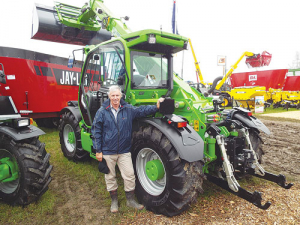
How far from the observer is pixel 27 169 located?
308cm

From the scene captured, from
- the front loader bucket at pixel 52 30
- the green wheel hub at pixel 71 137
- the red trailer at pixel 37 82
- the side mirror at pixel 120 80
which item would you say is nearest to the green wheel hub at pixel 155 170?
the side mirror at pixel 120 80

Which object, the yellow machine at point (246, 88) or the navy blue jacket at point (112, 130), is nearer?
the navy blue jacket at point (112, 130)

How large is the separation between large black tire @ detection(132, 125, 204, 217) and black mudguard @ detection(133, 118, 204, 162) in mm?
99

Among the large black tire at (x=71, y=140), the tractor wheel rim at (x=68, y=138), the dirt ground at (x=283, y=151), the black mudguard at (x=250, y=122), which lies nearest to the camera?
the black mudguard at (x=250, y=122)

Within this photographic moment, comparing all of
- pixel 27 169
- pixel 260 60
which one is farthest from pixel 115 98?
pixel 260 60

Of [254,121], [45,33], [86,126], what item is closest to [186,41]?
[254,121]

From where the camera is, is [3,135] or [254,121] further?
[254,121]

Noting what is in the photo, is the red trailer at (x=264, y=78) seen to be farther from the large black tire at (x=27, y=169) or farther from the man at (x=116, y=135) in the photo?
the large black tire at (x=27, y=169)

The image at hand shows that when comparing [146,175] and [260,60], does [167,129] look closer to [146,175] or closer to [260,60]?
[146,175]

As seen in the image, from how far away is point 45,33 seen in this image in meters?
7.12

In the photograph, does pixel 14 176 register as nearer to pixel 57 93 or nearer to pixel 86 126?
pixel 86 126

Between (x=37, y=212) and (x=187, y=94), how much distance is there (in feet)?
10.0

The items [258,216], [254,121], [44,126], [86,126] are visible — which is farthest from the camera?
[44,126]

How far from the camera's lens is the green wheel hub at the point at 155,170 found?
3091mm
